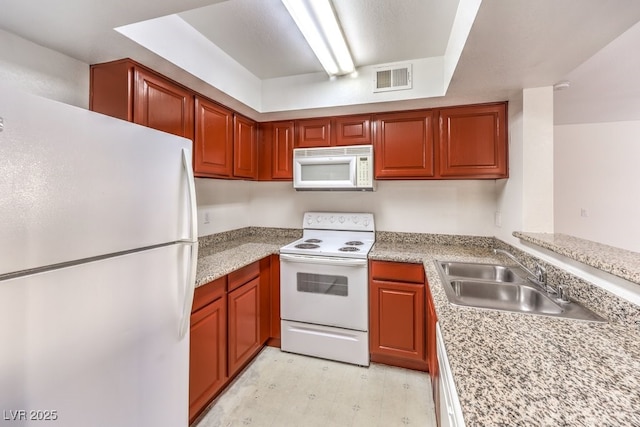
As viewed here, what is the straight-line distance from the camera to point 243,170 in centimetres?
253

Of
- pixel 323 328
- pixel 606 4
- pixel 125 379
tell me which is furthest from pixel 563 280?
pixel 125 379

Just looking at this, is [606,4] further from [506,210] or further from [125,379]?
[125,379]

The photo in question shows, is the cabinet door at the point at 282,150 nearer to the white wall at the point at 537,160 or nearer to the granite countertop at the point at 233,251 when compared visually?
the granite countertop at the point at 233,251

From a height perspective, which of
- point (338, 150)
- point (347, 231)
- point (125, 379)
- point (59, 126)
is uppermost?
point (338, 150)

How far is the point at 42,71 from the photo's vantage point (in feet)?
4.51

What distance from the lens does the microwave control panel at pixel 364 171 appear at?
2.36m

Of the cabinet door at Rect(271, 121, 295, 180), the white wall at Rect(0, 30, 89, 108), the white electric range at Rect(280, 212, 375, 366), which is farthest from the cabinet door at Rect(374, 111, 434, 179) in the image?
the white wall at Rect(0, 30, 89, 108)

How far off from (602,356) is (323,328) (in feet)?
5.71

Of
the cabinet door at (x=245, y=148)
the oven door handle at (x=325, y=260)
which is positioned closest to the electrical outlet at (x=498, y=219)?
the oven door handle at (x=325, y=260)

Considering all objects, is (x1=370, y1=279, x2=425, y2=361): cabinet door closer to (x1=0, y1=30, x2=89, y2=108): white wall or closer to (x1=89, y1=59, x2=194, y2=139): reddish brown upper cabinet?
(x1=89, y1=59, x2=194, y2=139): reddish brown upper cabinet

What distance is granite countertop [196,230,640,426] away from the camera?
61 centimetres

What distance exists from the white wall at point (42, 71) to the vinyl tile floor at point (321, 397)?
1.99 meters

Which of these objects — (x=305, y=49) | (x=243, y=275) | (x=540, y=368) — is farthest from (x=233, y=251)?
(x=540, y=368)

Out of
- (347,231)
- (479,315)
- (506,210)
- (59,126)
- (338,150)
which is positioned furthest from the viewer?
(347,231)
